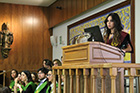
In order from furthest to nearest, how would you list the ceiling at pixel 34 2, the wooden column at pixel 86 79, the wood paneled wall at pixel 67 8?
the ceiling at pixel 34 2 → the wood paneled wall at pixel 67 8 → the wooden column at pixel 86 79

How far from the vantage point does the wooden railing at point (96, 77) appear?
2.71m

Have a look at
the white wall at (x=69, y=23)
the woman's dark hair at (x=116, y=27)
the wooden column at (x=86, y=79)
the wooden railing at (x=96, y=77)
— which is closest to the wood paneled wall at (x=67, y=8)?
the white wall at (x=69, y=23)

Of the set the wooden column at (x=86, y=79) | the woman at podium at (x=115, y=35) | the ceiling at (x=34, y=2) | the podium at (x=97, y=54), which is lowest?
the wooden column at (x=86, y=79)

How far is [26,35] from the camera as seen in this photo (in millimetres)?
10555

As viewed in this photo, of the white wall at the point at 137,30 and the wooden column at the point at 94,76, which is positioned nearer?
the wooden column at the point at 94,76

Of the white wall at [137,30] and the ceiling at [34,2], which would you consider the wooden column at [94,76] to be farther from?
the ceiling at [34,2]

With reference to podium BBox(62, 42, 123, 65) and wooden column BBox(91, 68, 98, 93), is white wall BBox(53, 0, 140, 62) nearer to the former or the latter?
podium BBox(62, 42, 123, 65)

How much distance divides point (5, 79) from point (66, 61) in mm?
7209

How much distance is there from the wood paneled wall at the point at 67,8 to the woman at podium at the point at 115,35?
9.79ft

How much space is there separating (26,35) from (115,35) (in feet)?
23.1

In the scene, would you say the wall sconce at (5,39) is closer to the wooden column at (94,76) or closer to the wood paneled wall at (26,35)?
the wood paneled wall at (26,35)

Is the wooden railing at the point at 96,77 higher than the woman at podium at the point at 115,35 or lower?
lower

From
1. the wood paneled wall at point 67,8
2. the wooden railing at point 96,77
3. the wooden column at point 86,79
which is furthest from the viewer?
the wood paneled wall at point 67,8

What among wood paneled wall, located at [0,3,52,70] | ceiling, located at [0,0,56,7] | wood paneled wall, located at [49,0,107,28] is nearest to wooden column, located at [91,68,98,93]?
wood paneled wall, located at [49,0,107,28]
